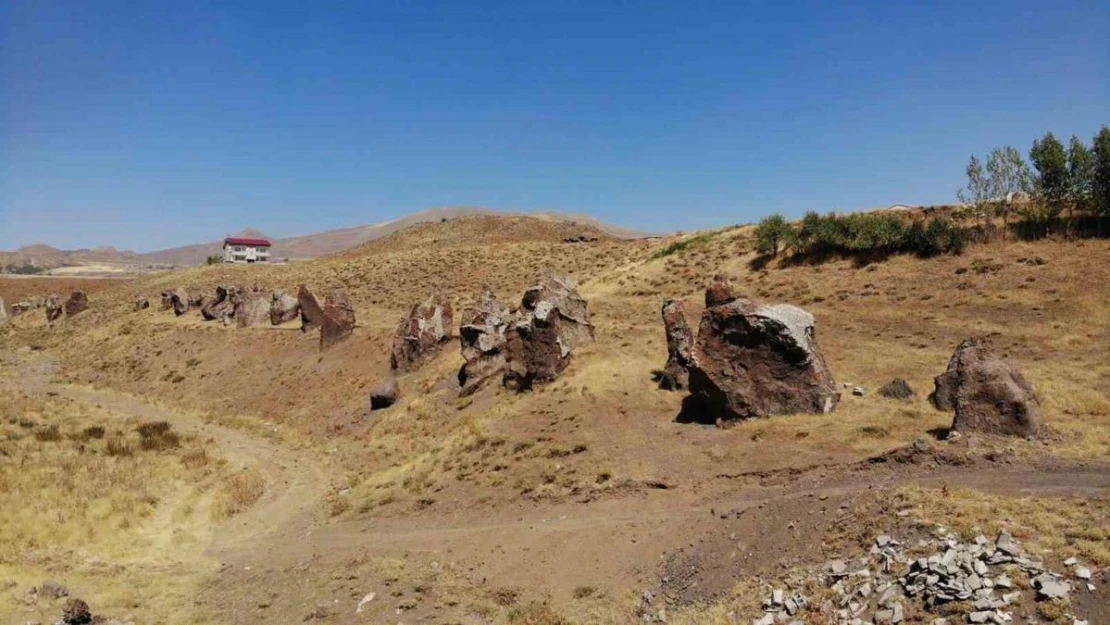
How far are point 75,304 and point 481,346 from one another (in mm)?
66209

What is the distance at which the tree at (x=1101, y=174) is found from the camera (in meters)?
38.6

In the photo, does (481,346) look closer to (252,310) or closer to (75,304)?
(252,310)

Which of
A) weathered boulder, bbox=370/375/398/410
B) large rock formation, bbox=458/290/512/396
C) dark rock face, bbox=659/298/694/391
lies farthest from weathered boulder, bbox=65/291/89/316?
dark rock face, bbox=659/298/694/391

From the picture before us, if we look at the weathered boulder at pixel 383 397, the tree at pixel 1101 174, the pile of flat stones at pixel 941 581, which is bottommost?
the weathered boulder at pixel 383 397

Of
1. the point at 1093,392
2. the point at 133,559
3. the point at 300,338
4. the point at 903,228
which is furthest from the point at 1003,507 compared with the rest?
the point at 300,338

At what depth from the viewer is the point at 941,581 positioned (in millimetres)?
10422

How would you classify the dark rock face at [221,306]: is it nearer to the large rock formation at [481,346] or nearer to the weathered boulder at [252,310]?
the weathered boulder at [252,310]

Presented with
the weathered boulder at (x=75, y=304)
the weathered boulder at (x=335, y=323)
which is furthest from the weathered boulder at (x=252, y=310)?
the weathered boulder at (x=75, y=304)

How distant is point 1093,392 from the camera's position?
2108cm

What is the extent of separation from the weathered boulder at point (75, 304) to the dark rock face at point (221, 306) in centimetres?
2826

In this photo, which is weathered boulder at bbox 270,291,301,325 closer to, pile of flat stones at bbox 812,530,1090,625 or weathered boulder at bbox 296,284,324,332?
weathered boulder at bbox 296,284,324,332

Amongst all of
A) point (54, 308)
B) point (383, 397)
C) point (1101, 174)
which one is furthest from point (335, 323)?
point (54, 308)

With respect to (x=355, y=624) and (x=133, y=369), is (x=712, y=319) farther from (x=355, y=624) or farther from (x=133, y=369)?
(x=133, y=369)

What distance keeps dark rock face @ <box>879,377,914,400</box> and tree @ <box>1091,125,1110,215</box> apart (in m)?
27.9
